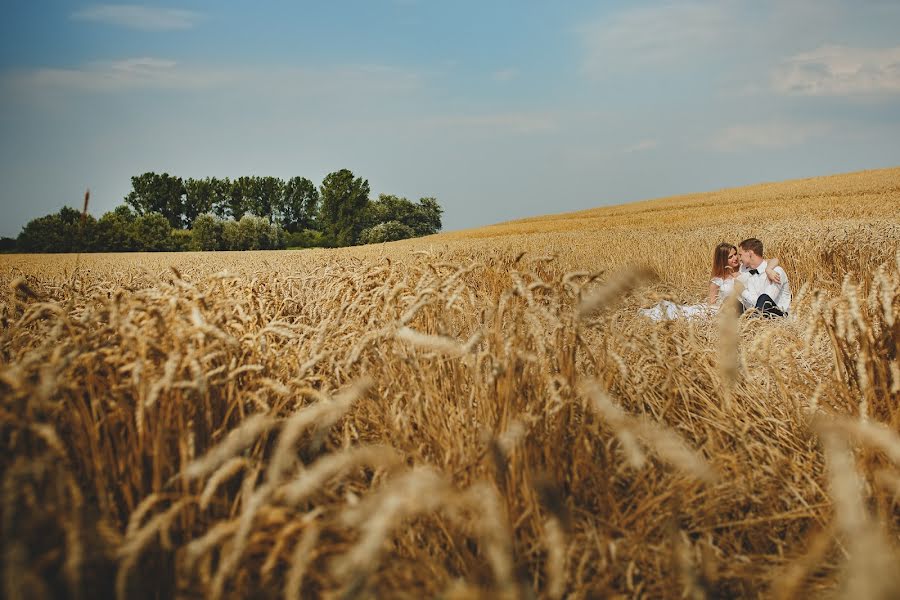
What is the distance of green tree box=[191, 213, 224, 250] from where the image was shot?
52.0 meters

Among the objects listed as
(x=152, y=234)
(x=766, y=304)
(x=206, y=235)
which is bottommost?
(x=766, y=304)

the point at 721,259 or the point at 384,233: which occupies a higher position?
the point at 384,233

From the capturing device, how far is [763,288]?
6.57m

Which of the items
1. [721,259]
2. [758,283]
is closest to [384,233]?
[721,259]

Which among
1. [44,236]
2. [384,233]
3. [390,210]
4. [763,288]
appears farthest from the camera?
[390,210]

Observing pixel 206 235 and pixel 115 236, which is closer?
pixel 115 236

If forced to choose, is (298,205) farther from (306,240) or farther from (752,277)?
(752,277)

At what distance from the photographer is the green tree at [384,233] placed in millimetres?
62062

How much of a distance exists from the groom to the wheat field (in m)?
3.74

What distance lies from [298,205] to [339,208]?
15031 millimetres

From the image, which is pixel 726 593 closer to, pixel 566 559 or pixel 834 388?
pixel 566 559

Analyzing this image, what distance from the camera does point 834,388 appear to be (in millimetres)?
2537

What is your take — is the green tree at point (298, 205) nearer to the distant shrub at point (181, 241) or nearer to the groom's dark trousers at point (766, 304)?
the distant shrub at point (181, 241)

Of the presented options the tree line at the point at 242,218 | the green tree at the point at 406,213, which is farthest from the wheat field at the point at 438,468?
the green tree at the point at 406,213
